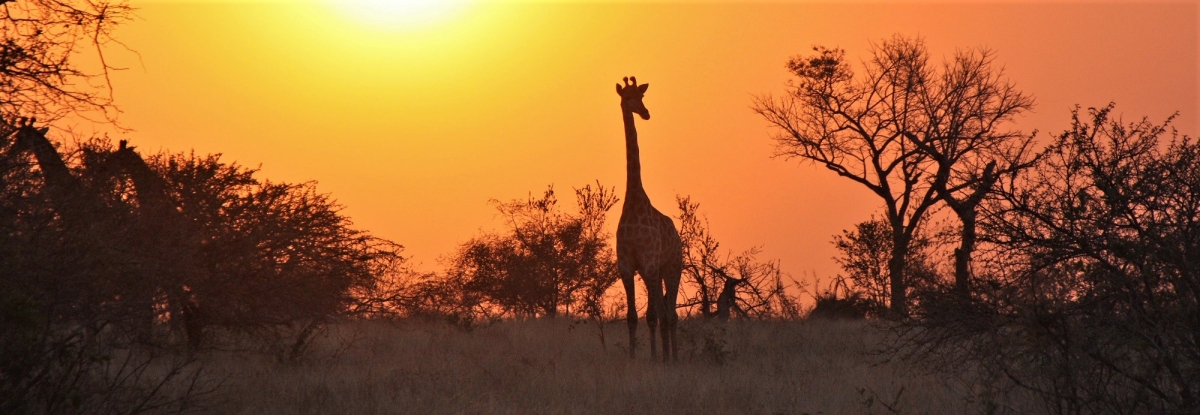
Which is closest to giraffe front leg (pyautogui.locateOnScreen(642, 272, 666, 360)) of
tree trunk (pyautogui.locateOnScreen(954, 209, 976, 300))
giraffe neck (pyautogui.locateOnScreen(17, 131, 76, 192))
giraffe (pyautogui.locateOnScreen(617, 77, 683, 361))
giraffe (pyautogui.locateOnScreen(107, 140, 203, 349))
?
giraffe (pyautogui.locateOnScreen(617, 77, 683, 361))

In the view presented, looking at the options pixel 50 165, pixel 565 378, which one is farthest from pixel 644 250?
pixel 50 165

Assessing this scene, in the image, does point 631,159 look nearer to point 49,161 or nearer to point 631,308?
point 631,308

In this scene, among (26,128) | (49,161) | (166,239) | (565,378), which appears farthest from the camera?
(565,378)

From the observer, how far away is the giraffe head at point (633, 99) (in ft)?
52.5

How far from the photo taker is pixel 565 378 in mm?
12109

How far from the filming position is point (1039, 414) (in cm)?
951

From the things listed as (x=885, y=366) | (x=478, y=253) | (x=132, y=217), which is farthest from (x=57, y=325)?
(x=478, y=253)

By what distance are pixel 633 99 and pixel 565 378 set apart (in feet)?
17.5

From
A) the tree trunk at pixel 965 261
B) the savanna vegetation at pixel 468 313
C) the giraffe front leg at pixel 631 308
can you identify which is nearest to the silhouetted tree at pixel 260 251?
the savanna vegetation at pixel 468 313

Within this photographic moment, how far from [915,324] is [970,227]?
896mm

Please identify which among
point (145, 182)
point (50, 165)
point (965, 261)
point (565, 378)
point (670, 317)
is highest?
point (145, 182)

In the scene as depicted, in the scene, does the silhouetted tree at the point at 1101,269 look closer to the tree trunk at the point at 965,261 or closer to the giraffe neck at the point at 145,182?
the tree trunk at the point at 965,261

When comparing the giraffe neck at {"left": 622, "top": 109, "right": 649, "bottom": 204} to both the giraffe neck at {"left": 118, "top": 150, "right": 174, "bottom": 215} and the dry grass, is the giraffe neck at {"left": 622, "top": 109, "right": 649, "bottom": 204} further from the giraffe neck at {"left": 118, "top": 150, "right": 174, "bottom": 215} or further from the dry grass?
the giraffe neck at {"left": 118, "top": 150, "right": 174, "bottom": 215}

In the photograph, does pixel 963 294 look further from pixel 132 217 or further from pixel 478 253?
pixel 478 253
